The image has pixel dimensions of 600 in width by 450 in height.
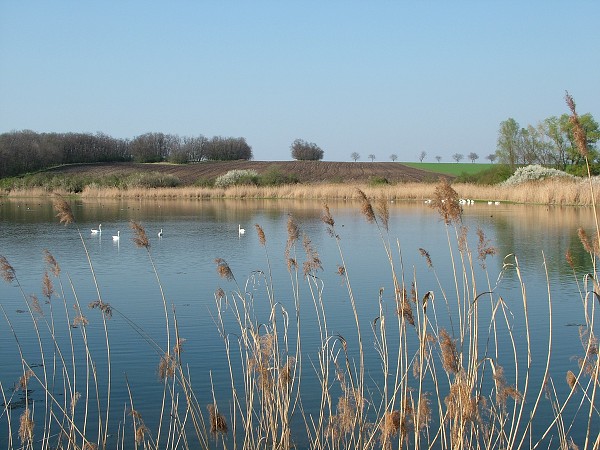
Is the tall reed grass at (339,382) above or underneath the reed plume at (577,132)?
underneath

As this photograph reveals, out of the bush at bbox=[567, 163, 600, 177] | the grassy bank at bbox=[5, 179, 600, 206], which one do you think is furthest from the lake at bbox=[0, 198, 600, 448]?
the bush at bbox=[567, 163, 600, 177]

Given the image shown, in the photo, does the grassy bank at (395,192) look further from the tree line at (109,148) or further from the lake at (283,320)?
the tree line at (109,148)

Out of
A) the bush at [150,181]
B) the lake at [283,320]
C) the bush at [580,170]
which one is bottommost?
the lake at [283,320]

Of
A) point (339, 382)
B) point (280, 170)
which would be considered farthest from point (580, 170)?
point (339, 382)

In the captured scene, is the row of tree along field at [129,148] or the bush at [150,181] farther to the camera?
the row of tree along field at [129,148]

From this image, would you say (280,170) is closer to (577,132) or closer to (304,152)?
(304,152)

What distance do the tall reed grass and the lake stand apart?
0.15ft

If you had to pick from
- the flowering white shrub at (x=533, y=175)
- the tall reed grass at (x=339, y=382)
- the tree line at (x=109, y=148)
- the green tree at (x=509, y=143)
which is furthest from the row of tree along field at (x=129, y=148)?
the tall reed grass at (x=339, y=382)

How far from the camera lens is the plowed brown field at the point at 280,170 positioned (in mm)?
61794

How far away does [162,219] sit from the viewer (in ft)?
95.1

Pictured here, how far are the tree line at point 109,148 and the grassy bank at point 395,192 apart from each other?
19.7m

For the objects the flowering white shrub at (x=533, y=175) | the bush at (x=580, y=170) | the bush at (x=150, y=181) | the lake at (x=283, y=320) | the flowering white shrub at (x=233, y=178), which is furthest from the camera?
the bush at (x=150, y=181)

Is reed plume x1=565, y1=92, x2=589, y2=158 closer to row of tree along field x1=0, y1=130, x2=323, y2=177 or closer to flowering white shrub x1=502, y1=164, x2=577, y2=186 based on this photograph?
flowering white shrub x1=502, y1=164, x2=577, y2=186

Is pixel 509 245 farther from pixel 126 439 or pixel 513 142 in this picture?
pixel 513 142
